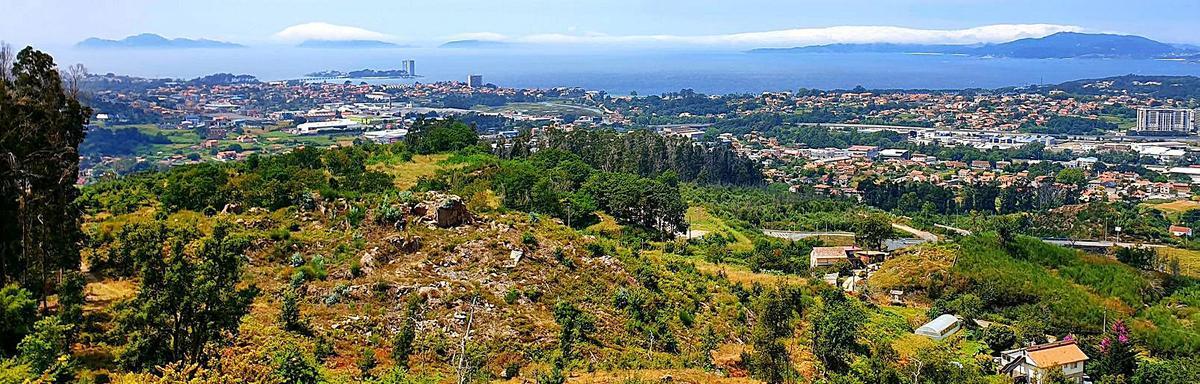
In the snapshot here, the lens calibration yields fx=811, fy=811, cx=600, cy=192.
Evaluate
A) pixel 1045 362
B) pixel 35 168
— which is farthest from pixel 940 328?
pixel 35 168

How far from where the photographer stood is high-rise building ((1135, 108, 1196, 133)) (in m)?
77.7

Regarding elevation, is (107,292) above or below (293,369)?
below

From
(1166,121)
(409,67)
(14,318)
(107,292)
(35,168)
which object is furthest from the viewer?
(409,67)

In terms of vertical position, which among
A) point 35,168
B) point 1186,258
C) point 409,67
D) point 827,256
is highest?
point 409,67

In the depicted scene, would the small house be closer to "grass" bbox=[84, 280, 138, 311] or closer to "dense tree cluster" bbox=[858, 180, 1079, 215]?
"grass" bbox=[84, 280, 138, 311]

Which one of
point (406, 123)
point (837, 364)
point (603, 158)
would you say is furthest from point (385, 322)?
point (406, 123)

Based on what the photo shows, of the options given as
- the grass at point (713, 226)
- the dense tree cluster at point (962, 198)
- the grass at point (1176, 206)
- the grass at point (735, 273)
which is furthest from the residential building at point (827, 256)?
the grass at point (1176, 206)

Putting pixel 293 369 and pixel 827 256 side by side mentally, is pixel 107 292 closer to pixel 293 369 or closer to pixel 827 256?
pixel 293 369

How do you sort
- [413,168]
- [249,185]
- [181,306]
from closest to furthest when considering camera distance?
[181,306], [249,185], [413,168]

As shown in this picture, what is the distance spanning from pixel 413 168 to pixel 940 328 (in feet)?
52.3

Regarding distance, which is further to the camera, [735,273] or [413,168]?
[413,168]

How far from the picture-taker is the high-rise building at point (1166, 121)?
77688mm

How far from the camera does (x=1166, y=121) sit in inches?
3059

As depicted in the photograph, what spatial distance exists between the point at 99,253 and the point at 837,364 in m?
12.3
